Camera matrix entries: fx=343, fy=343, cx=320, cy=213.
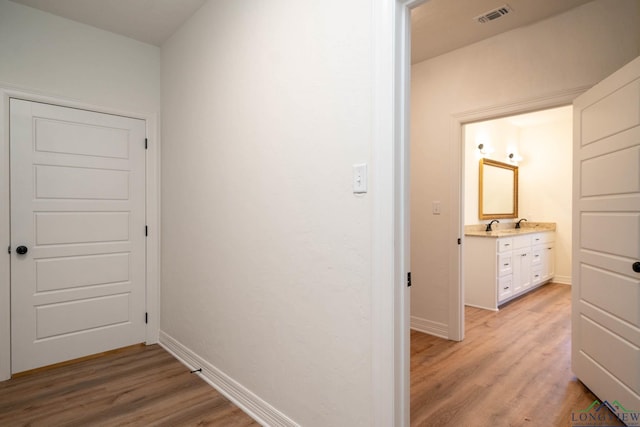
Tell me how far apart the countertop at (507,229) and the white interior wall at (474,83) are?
48.5 inches

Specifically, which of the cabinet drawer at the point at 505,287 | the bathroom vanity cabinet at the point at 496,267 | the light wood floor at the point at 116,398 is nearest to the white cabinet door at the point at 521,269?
the bathroom vanity cabinet at the point at 496,267

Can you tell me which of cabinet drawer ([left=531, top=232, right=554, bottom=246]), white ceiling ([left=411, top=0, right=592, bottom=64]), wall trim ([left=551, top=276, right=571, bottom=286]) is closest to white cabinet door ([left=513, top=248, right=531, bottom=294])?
cabinet drawer ([left=531, top=232, right=554, bottom=246])

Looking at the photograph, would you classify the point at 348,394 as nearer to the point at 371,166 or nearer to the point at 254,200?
the point at 371,166

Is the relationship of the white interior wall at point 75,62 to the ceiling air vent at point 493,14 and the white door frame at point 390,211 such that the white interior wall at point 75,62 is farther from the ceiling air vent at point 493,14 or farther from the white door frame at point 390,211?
the ceiling air vent at point 493,14

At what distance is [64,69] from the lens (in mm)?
2744

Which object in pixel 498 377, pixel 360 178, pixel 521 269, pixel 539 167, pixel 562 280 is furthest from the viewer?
pixel 539 167

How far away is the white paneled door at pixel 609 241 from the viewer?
1.84 meters

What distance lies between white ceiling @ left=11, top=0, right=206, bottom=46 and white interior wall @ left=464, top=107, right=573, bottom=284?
437cm

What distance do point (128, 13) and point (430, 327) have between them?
12.4ft

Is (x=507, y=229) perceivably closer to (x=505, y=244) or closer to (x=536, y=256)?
(x=536, y=256)

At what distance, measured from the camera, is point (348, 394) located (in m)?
1.53

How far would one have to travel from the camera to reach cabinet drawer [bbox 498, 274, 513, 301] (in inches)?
165

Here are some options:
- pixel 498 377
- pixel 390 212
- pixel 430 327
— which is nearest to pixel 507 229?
pixel 430 327

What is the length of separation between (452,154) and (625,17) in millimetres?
1421
